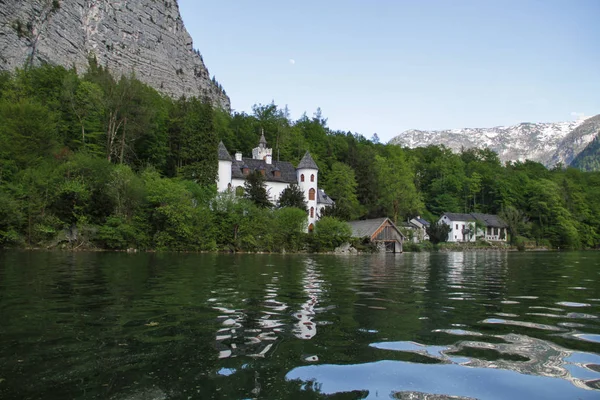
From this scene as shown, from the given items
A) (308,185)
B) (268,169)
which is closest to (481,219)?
(308,185)

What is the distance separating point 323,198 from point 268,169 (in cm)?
1030

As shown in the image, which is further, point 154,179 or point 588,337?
point 154,179

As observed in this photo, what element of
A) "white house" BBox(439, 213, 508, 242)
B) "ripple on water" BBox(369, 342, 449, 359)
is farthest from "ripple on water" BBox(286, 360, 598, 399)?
"white house" BBox(439, 213, 508, 242)

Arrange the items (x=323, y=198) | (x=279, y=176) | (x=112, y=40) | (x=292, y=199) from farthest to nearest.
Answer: (x=112, y=40) → (x=323, y=198) → (x=279, y=176) → (x=292, y=199)

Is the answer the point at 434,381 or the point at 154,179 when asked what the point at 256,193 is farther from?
the point at 434,381

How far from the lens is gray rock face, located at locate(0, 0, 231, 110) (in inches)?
2808

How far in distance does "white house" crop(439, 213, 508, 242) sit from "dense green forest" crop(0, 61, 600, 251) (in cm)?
380

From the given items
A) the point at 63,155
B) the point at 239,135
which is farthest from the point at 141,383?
the point at 239,135

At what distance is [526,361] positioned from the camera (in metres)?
5.43

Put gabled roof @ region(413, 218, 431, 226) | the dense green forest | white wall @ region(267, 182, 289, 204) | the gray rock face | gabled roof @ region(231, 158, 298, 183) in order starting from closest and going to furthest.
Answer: the dense green forest, gabled roof @ region(231, 158, 298, 183), white wall @ region(267, 182, 289, 204), the gray rock face, gabled roof @ region(413, 218, 431, 226)

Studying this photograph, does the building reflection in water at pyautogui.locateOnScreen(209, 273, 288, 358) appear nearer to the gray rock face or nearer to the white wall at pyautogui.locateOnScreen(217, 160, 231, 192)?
the white wall at pyautogui.locateOnScreen(217, 160, 231, 192)

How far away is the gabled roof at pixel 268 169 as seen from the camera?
214 ft

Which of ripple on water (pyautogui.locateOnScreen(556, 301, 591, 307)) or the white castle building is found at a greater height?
the white castle building

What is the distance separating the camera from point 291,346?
19.8ft
